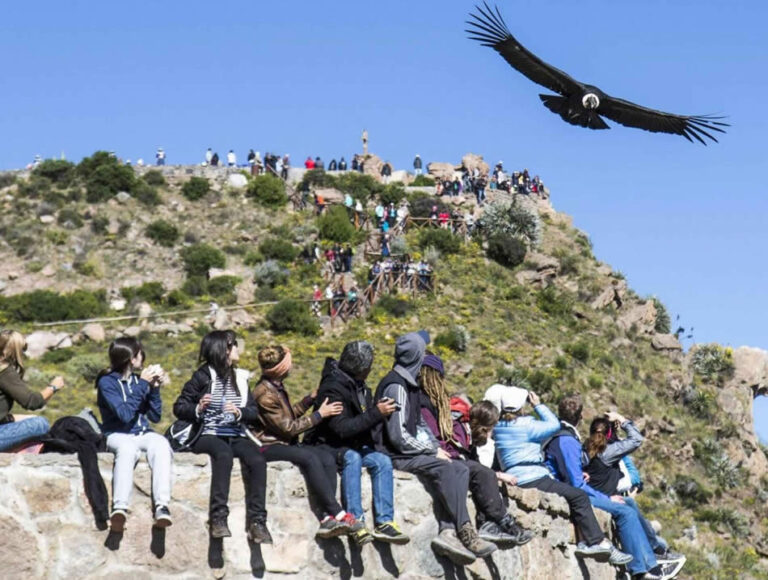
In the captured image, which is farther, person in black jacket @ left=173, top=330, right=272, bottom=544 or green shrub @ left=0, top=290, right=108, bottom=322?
green shrub @ left=0, top=290, right=108, bottom=322

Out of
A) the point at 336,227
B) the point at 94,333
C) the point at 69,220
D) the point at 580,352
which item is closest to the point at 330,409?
the point at 94,333

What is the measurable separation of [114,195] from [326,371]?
56.6 m

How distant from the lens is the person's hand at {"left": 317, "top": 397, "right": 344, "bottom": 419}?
28.3 ft

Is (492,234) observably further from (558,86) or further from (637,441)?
(637,441)

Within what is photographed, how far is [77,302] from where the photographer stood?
5075 centimetres

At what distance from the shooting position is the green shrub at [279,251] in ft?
Result: 186

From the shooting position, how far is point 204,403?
8.16m

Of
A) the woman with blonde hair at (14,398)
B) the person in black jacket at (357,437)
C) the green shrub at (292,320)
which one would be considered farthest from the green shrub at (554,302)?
the woman with blonde hair at (14,398)

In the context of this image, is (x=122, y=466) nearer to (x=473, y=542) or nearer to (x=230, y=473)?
(x=230, y=473)

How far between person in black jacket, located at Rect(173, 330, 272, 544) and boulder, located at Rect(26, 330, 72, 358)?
3853 centimetres

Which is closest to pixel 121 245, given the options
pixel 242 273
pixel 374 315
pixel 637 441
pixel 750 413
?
pixel 242 273

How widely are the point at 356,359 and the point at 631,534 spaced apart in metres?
3.79

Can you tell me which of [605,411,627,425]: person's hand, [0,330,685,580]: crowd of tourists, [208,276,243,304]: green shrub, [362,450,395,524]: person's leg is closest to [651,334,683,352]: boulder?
[208,276,243,304]: green shrub

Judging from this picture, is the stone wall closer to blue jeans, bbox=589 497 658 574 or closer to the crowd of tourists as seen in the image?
the crowd of tourists
